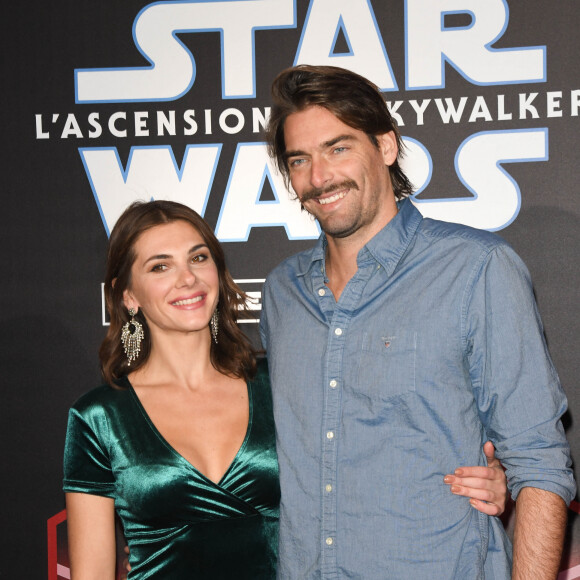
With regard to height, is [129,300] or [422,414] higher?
[129,300]

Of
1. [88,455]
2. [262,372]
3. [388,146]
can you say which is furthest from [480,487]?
[88,455]

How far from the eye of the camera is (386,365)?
170 centimetres

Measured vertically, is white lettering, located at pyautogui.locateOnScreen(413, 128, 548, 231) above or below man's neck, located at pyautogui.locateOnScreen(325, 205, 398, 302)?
above

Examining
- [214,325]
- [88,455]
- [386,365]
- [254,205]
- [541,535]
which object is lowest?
[541,535]

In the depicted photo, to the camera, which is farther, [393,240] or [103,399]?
[103,399]

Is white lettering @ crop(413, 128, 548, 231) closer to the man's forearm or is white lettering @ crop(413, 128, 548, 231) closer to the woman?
the woman

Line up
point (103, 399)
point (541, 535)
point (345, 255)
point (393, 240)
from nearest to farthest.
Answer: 1. point (541, 535)
2. point (393, 240)
3. point (345, 255)
4. point (103, 399)

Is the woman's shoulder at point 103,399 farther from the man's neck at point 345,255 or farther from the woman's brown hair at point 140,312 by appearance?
the man's neck at point 345,255

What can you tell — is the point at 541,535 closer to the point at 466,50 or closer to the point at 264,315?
the point at 264,315

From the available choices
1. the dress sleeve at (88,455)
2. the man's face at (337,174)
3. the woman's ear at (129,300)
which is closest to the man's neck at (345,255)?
the man's face at (337,174)

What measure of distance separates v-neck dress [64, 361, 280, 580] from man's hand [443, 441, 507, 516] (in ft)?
1.87

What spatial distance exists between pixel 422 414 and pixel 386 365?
150 mm

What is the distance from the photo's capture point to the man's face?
1856 millimetres

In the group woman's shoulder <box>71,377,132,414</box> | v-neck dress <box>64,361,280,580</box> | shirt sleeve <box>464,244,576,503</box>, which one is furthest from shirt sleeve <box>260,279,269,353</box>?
shirt sleeve <box>464,244,576,503</box>
